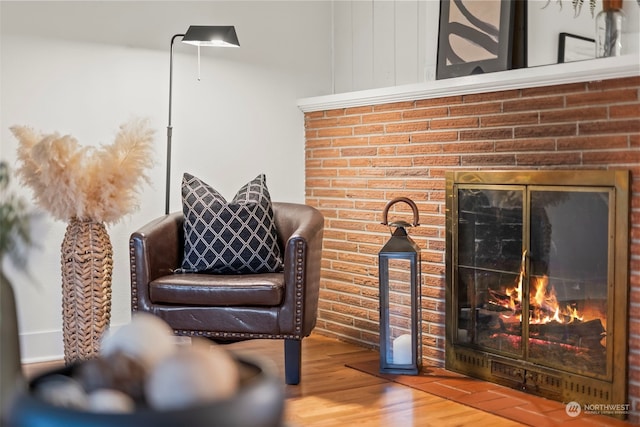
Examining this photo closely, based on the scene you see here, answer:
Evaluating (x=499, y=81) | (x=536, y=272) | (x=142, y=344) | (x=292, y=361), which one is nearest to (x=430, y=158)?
(x=499, y=81)

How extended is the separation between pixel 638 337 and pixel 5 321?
8.19ft

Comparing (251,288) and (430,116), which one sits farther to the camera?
(430,116)

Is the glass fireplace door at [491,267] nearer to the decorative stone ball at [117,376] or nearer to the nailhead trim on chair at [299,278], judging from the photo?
the nailhead trim on chair at [299,278]

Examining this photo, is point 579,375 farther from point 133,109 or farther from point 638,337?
point 133,109

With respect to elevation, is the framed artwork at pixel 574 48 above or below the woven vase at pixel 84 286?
above

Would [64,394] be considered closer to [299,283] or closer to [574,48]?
[299,283]

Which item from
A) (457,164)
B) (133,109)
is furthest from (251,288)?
(133,109)

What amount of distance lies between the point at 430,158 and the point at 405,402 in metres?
1.22

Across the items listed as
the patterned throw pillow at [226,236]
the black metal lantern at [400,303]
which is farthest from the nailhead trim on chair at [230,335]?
the black metal lantern at [400,303]

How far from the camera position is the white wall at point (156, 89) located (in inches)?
158

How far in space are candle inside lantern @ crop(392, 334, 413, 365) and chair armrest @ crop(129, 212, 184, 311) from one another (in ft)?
3.54

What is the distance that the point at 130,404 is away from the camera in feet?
2.76

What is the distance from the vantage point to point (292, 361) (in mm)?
3557

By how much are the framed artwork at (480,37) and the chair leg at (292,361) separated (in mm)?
1494
